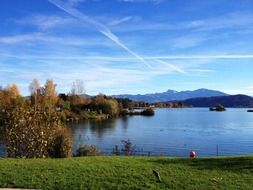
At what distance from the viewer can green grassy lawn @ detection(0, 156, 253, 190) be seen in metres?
12.8

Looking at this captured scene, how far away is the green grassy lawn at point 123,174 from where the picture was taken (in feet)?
42.1

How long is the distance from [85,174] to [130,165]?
238 centimetres

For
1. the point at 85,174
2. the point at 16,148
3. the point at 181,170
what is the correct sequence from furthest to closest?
the point at 16,148 < the point at 181,170 < the point at 85,174

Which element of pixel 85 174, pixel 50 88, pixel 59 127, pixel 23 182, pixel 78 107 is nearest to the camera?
pixel 23 182

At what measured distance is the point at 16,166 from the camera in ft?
50.5

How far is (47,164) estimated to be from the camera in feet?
52.0

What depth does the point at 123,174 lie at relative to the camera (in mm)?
14055

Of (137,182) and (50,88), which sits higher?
(50,88)

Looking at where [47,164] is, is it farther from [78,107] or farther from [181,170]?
[78,107]

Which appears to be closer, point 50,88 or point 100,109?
point 50,88

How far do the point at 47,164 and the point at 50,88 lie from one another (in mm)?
91372

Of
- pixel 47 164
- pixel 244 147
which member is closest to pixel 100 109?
pixel 244 147

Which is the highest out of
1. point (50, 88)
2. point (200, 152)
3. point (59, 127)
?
point (50, 88)

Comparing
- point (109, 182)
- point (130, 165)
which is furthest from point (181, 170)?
point (109, 182)
